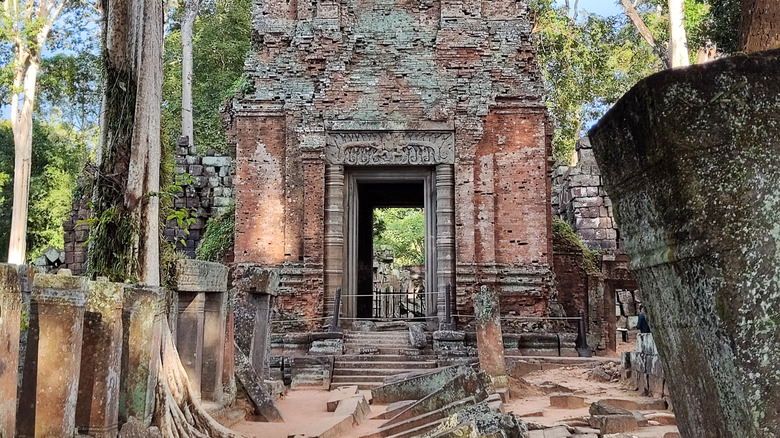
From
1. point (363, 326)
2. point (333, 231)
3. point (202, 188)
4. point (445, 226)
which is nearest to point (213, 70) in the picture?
point (202, 188)

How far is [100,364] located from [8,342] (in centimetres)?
128

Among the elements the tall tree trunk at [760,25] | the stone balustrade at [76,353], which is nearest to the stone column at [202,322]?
the stone balustrade at [76,353]

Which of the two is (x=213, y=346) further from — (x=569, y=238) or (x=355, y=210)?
(x=569, y=238)

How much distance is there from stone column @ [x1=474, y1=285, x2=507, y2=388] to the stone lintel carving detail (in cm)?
395

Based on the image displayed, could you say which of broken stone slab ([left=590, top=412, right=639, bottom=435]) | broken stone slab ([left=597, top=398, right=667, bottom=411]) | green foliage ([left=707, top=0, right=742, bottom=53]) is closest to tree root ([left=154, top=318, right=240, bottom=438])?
broken stone slab ([left=590, top=412, right=639, bottom=435])

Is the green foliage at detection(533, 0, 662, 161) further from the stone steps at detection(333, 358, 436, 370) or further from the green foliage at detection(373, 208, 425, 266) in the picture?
the stone steps at detection(333, 358, 436, 370)

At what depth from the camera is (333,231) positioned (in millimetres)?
13852

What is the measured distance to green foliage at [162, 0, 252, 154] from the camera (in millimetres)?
26688

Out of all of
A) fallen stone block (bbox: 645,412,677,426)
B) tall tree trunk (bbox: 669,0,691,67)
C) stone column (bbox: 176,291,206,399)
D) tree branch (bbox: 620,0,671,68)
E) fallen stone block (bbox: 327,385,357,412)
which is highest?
tree branch (bbox: 620,0,671,68)

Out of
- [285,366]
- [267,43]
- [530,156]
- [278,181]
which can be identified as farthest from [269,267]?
[530,156]

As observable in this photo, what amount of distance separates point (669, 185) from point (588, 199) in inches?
707

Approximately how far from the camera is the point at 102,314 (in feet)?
16.0

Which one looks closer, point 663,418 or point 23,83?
point 663,418

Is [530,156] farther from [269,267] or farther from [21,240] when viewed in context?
[21,240]
